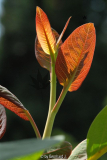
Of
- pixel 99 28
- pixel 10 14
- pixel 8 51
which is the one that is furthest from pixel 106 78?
pixel 10 14

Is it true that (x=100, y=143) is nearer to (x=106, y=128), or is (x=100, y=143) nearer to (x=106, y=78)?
(x=106, y=128)

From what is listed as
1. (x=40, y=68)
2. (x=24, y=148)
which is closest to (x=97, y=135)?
(x=24, y=148)

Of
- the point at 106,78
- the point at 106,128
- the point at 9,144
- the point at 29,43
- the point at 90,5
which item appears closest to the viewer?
the point at 9,144

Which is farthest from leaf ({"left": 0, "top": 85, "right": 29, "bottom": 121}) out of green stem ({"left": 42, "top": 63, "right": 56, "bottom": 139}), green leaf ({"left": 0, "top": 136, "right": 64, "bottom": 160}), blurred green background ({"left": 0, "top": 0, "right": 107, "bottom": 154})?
blurred green background ({"left": 0, "top": 0, "right": 107, "bottom": 154})

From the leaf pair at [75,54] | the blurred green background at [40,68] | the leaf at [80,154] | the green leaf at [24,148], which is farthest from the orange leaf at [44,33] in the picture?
the blurred green background at [40,68]

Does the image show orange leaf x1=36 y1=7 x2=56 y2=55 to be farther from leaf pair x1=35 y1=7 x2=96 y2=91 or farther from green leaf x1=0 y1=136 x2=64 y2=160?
green leaf x1=0 y1=136 x2=64 y2=160

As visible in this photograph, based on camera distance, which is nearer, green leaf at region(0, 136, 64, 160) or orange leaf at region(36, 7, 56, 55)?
green leaf at region(0, 136, 64, 160)

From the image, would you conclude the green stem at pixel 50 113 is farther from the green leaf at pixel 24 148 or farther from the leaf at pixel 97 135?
the green leaf at pixel 24 148

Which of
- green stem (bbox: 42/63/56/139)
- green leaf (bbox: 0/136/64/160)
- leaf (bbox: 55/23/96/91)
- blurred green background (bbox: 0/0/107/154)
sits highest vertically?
green leaf (bbox: 0/136/64/160)
